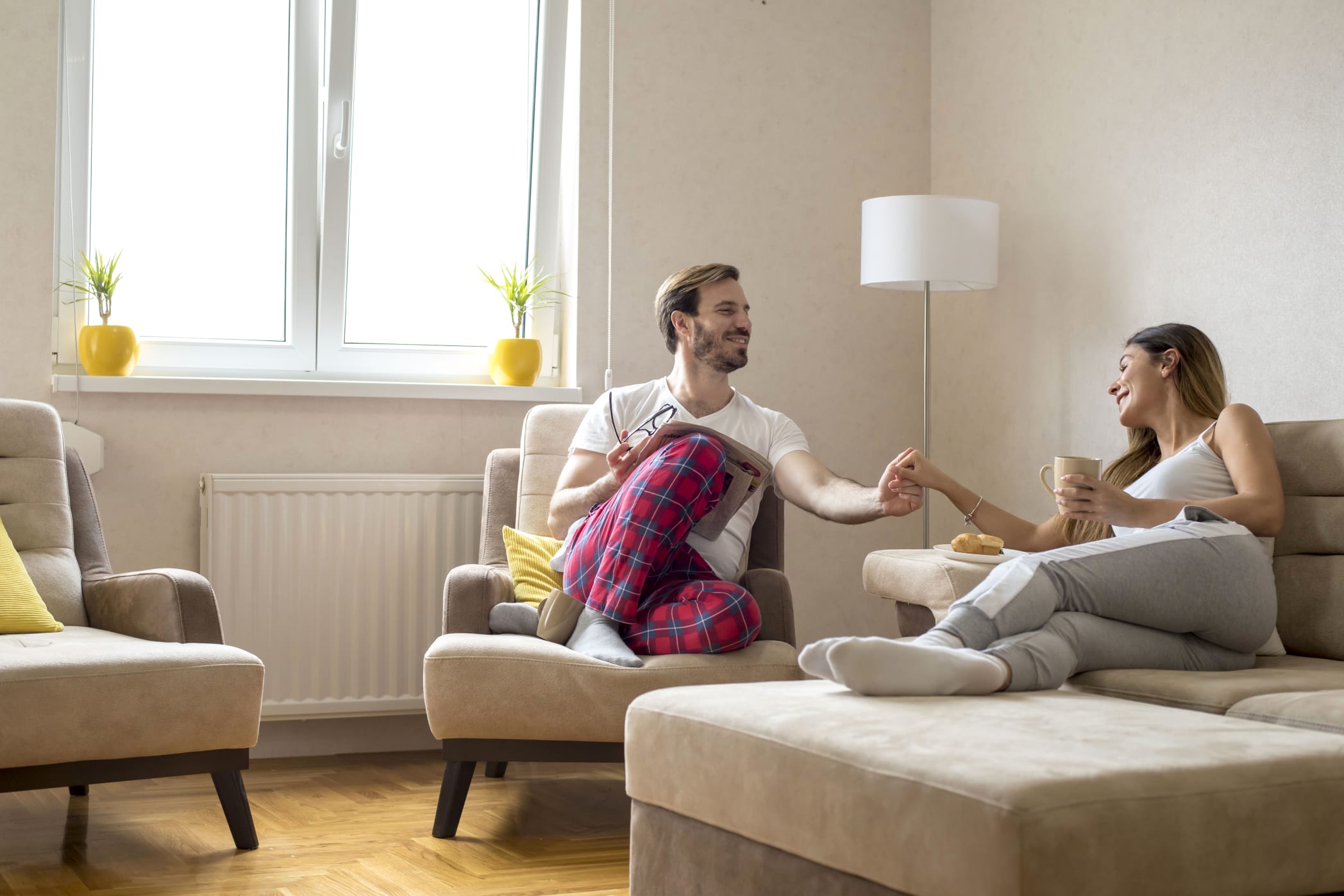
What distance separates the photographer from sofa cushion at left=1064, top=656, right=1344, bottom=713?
168 cm

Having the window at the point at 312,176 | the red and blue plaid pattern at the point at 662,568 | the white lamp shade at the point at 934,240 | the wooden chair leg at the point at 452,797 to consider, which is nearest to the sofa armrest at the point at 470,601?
the red and blue plaid pattern at the point at 662,568

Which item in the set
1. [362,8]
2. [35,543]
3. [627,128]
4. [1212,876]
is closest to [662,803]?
[1212,876]

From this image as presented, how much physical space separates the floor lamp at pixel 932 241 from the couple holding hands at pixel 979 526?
633mm

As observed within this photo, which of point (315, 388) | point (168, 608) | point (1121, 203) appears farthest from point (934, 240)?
point (168, 608)

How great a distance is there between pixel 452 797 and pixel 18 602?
92cm

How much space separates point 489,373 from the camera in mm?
3588

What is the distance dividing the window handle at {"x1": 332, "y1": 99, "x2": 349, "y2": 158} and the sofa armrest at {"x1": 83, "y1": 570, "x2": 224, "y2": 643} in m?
1.43

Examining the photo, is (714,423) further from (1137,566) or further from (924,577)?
(1137,566)

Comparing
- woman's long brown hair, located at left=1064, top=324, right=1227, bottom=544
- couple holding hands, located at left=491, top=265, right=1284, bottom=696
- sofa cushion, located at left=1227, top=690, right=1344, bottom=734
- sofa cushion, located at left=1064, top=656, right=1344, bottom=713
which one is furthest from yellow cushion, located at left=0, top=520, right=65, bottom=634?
sofa cushion, located at left=1227, top=690, right=1344, bottom=734

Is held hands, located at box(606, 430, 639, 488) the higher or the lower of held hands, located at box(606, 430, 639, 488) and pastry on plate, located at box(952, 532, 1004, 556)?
the higher

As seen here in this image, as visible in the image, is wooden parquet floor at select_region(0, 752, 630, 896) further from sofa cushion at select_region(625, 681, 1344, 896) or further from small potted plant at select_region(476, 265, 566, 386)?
small potted plant at select_region(476, 265, 566, 386)

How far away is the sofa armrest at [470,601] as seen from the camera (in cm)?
252

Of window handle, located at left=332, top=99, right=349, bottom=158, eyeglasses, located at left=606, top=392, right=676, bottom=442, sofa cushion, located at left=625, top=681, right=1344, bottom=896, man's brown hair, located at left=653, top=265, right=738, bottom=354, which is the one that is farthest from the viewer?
window handle, located at left=332, top=99, right=349, bottom=158

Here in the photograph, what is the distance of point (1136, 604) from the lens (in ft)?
6.03
